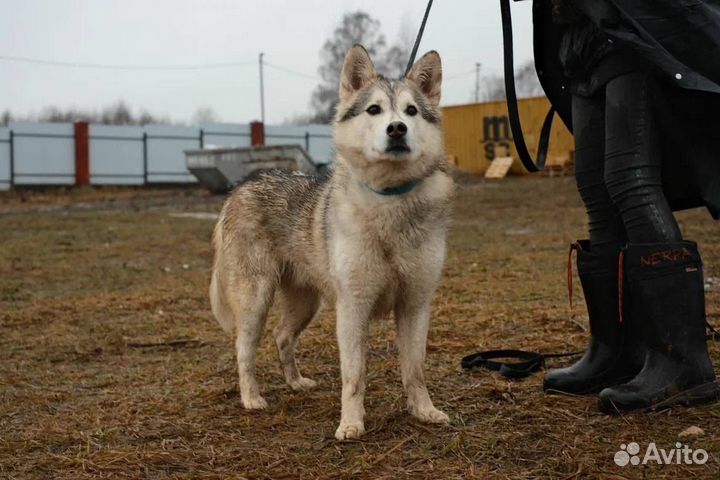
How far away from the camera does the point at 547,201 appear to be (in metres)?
17.4

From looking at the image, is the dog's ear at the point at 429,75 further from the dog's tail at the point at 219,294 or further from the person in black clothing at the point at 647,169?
the dog's tail at the point at 219,294

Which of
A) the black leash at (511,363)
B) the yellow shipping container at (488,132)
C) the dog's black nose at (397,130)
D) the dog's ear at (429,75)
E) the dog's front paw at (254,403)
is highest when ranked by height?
the yellow shipping container at (488,132)

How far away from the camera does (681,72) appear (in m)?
2.69

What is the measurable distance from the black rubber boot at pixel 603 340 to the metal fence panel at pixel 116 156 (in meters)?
29.3

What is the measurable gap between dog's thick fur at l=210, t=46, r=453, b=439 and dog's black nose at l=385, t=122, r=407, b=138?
2 centimetres

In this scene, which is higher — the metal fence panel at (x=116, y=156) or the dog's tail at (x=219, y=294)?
the metal fence panel at (x=116, y=156)

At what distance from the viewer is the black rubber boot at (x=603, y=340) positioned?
3238mm

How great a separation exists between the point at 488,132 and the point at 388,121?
96.5 feet

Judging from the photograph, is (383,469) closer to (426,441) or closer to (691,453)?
(426,441)

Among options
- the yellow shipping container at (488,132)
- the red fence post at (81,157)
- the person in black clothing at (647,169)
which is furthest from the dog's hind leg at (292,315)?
the red fence post at (81,157)

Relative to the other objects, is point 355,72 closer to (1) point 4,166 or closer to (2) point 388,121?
(2) point 388,121

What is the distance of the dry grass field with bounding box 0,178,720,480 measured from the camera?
2711 millimetres

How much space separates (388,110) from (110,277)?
602 centimetres

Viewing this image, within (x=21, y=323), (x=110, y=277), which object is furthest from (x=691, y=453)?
(x=110, y=277)
